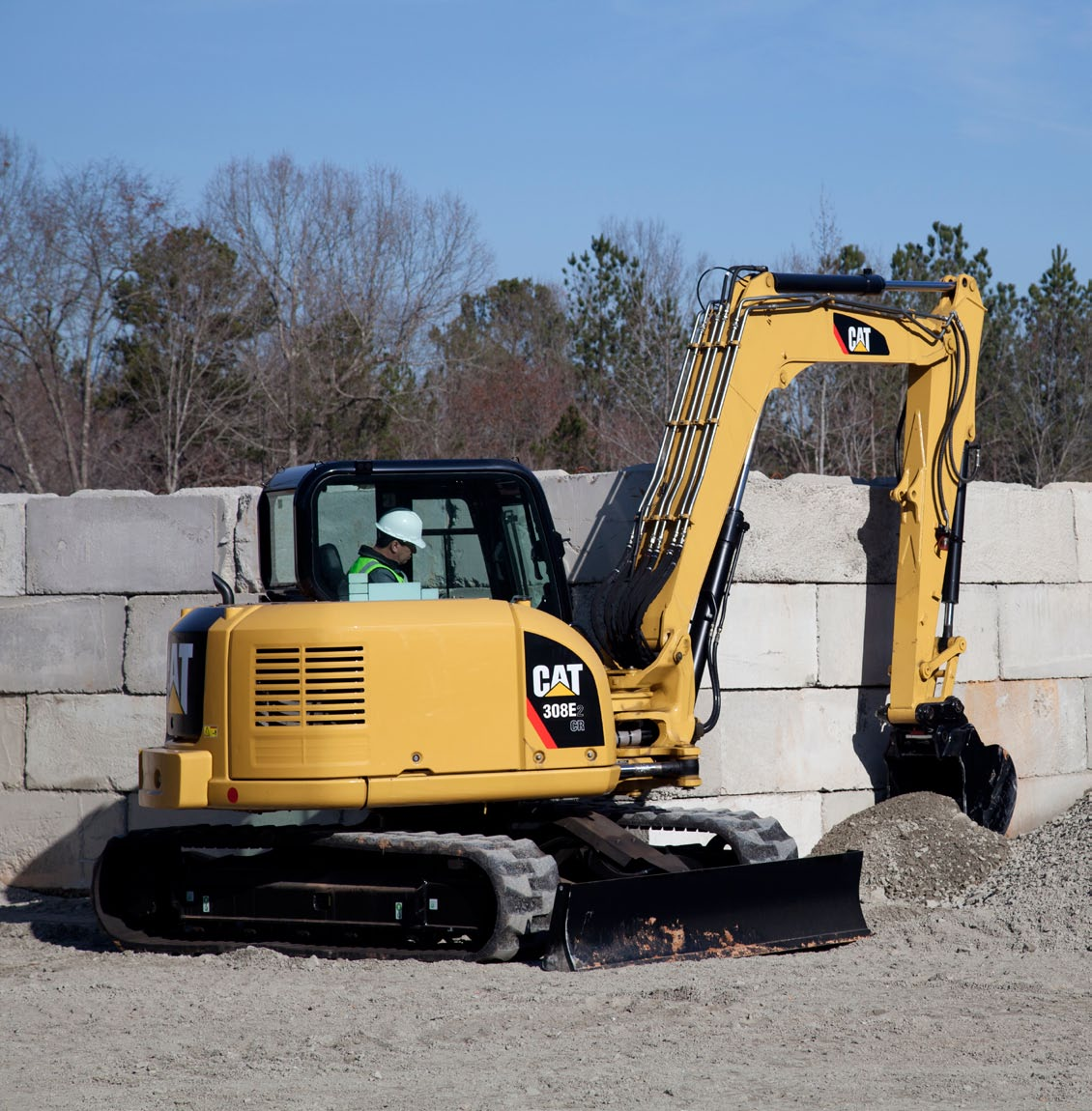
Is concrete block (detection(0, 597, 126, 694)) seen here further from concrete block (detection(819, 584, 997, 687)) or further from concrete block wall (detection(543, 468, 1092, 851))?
concrete block (detection(819, 584, 997, 687))

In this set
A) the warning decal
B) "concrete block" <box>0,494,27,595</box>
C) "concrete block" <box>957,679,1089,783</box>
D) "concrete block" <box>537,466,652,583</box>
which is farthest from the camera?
"concrete block" <box>957,679,1089,783</box>

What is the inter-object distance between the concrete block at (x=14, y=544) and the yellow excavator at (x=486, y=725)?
2.31m

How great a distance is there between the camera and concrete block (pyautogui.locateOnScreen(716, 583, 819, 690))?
8.46 meters

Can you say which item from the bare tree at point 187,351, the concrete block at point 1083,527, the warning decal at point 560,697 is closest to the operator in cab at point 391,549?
the warning decal at point 560,697

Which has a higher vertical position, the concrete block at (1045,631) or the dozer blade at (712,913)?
the concrete block at (1045,631)

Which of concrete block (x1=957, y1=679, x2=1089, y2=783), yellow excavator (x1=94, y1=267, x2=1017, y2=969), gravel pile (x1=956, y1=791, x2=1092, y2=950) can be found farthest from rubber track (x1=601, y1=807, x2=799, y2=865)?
concrete block (x1=957, y1=679, x2=1089, y2=783)

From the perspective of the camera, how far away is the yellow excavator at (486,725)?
20.4 ft

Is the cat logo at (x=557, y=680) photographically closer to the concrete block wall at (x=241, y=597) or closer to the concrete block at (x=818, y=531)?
the concrete block wall at (x=241, y=597)

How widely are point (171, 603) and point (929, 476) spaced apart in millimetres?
4452

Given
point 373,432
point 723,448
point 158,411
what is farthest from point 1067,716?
point 158,411

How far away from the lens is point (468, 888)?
21.1 ft

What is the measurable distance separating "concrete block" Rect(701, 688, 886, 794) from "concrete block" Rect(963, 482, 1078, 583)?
4.04 feet

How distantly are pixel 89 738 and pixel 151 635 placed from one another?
0.70m

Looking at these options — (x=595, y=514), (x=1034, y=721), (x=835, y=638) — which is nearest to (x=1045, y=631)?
(x=1034, y=721)
